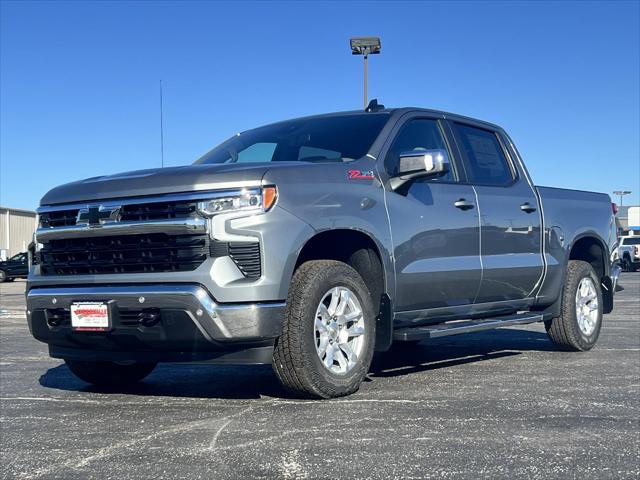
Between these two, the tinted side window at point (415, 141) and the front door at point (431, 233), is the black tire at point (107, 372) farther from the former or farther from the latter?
the tinted side window at point (415, 141)

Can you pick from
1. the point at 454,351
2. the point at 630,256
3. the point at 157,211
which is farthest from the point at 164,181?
the point at 630,256

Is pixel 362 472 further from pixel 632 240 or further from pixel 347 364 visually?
pixel 632 240

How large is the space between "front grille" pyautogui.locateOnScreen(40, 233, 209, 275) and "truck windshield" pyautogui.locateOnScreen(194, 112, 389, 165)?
1519mm

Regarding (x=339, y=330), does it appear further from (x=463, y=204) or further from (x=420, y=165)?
(x=463, y=204)

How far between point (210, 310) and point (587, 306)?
4.65 m

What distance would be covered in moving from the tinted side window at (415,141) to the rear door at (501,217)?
279 mm

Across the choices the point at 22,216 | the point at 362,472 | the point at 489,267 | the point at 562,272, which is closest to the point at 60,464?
the point at 362,472

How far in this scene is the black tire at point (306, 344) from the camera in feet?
15.8

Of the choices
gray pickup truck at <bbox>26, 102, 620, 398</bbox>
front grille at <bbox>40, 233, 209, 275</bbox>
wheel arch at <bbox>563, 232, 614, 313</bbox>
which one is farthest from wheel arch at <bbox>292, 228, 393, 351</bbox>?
wheel arch at <bbox>563, 232, 614, 313</bbox>

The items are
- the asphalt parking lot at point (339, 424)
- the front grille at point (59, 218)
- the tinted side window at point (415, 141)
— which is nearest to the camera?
the asphalt parking lot at point (339, 424)

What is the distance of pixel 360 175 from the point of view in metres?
5.45

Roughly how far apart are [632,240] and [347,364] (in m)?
40.6

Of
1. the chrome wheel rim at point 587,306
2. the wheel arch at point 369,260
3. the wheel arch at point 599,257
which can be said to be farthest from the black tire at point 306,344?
the wheel arch at point 599,257

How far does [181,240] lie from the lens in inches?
184
